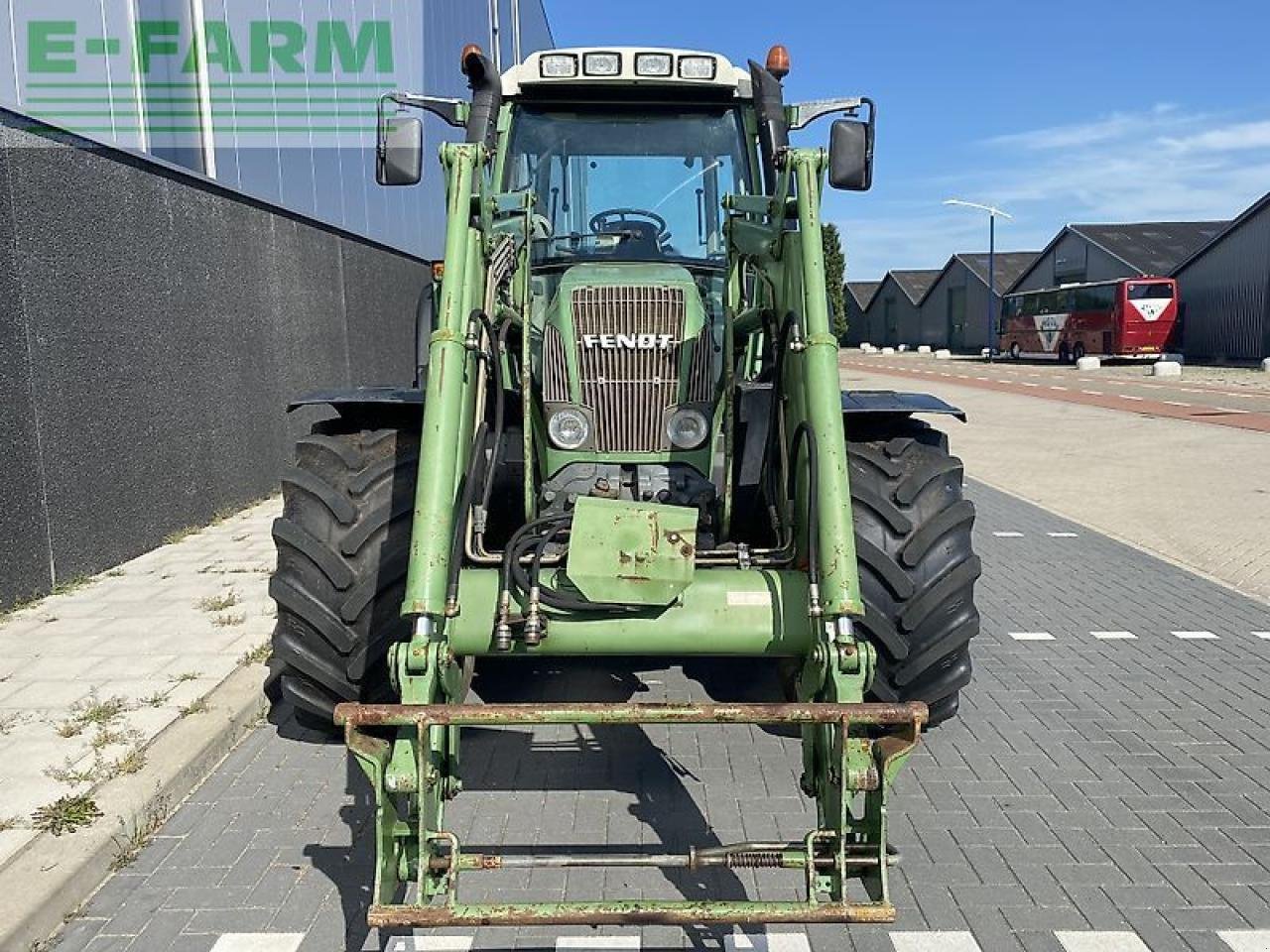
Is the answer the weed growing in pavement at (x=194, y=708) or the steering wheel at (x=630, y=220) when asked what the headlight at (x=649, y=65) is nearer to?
the steering wheel at (x=630, y=220)

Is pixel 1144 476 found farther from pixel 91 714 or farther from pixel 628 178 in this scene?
pixel 91 714

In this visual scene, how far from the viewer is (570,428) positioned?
13.5 ft

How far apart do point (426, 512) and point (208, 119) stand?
7.57 metres

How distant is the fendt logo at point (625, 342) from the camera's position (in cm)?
411

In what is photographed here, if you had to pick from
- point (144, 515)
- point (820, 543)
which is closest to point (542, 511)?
point (820, 543)

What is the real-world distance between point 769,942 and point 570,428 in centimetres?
A: 200

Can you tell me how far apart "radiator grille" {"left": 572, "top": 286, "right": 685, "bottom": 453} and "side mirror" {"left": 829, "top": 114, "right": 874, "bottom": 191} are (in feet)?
2.72

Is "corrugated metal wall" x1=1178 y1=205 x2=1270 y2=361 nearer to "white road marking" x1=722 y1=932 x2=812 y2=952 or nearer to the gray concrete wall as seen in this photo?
the gray concrete wall

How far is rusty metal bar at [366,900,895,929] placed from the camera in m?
2.58

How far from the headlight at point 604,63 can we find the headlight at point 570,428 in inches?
59.7

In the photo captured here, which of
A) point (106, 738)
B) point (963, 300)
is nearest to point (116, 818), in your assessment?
point (106, 738)

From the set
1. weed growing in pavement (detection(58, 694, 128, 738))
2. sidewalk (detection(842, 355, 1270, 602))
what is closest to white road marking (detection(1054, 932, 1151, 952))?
weed growing in pavement (detection(58, 694, 128, 738))

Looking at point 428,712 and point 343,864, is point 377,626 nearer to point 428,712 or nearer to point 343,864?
point 343,864

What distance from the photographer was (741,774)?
4.04 meters
